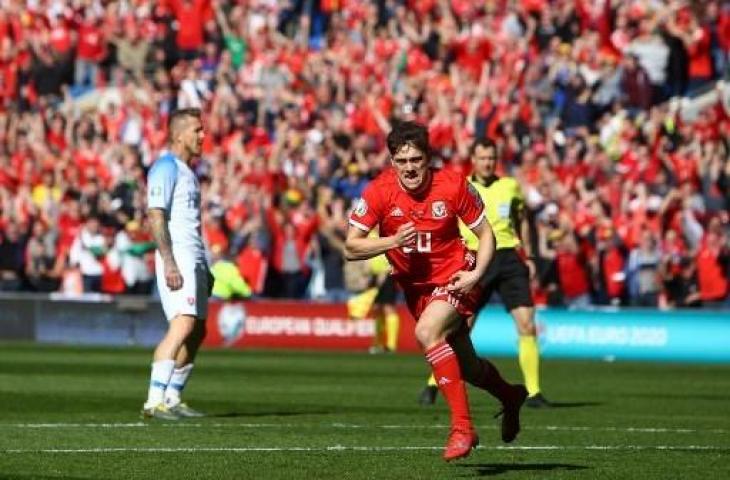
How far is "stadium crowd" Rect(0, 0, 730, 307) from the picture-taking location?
3139 cm

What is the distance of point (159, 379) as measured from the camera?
52.6 feet

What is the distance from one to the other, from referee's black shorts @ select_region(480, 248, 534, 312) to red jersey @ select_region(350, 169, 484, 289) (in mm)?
5769

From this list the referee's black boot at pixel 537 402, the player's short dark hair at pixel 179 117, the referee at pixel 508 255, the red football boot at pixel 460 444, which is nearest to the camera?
the red football boot at pixel 460 444

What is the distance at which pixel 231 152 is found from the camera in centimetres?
3575

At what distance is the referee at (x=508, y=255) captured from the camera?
60.2 feet

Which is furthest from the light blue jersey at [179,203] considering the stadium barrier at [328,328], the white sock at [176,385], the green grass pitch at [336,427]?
the stadium barrier at [328,328]

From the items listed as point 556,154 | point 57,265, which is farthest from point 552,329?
point 57,265

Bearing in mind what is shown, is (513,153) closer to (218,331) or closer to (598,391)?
(218,331)

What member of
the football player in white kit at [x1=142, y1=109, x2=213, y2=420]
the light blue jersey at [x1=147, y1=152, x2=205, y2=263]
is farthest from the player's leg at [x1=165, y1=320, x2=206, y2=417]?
the light blue jersey at [x1=147, y1=152, x2=205, y2=263]

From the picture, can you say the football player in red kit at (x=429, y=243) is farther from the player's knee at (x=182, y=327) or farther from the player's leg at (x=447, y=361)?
the player's knee at (x=182, y=327)

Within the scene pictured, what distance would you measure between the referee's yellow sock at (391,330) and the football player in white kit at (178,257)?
14.5 m

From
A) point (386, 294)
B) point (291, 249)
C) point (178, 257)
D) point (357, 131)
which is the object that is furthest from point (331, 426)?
point (357, 131)

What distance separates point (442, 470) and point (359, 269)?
63.1 ft

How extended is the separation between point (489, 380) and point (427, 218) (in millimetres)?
1367
